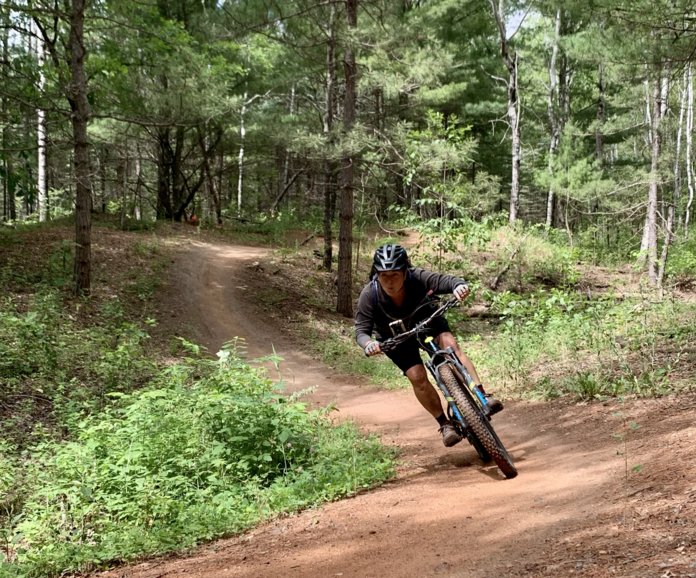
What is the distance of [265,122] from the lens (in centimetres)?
2347

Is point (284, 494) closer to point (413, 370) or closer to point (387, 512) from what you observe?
point (387, 512)

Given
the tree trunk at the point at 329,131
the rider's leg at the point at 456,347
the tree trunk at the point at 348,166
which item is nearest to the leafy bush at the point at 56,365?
the rider's leg at the point at 456,347

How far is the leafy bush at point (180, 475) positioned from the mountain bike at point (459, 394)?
930 millimetres

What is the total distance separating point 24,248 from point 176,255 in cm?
484

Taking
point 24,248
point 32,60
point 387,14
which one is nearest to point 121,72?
point 32,60

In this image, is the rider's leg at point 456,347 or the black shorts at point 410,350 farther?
the black shorts at point 410,350

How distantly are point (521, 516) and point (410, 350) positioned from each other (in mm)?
1947

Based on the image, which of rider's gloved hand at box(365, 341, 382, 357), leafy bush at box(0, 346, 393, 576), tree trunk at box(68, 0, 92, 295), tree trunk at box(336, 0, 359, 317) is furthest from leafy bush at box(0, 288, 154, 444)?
tree trunk at box(336, 0, 359, 317)

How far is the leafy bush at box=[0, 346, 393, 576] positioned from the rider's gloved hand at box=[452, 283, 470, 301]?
1761 mm

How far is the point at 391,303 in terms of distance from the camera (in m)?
5.12

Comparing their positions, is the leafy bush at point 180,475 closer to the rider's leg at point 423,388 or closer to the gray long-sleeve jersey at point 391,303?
the rider's leg at point 423,388

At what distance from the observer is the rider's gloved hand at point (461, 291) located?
4730 millimetres

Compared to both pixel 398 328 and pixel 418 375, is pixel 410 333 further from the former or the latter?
pixel 418 375

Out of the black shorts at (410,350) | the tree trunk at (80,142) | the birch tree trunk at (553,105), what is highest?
the birch tree trunk at (553,105)
